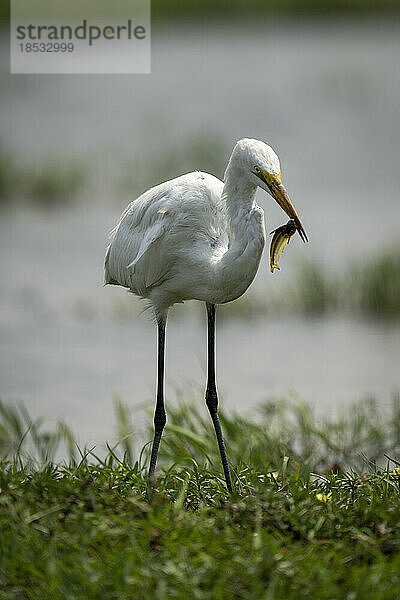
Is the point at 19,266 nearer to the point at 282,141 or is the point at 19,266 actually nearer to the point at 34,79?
the point at 282,141

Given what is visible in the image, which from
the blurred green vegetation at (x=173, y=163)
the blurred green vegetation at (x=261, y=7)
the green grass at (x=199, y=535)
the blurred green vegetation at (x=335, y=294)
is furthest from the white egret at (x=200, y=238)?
the blurred green vegetation at (x=261, y=7)

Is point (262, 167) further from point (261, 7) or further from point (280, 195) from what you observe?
point (261, 7)

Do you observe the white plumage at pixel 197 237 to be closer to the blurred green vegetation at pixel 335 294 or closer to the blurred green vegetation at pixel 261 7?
the blurred green vegetation at pixel 335 294

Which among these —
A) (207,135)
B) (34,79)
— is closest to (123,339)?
(207,135)

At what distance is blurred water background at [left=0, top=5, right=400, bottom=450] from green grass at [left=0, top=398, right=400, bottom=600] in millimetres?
2247

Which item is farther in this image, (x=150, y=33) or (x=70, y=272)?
(x=150, y=33)

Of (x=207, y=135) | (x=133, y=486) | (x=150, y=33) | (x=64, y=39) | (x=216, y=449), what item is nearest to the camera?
(x=133, y=486)

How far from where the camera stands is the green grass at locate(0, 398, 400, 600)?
3.02 m

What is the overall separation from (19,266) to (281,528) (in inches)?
255

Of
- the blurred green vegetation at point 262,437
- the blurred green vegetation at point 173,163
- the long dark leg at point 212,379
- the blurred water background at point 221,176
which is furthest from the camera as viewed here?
the blurred green vegetation at point 173,163

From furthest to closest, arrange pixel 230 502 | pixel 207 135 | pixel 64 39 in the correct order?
pixel 64 39
pixel 207 135
pixel 230 502

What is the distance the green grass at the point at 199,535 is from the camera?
9.91 feet

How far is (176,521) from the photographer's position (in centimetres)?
342

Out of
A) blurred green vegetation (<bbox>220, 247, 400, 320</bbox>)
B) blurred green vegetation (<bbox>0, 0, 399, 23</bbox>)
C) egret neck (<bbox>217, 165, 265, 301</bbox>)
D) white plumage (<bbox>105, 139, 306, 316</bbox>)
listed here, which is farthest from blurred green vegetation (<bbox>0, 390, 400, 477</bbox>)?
blurred green vegetation (<bbox>0, 0, 399, 23</bbox>)
